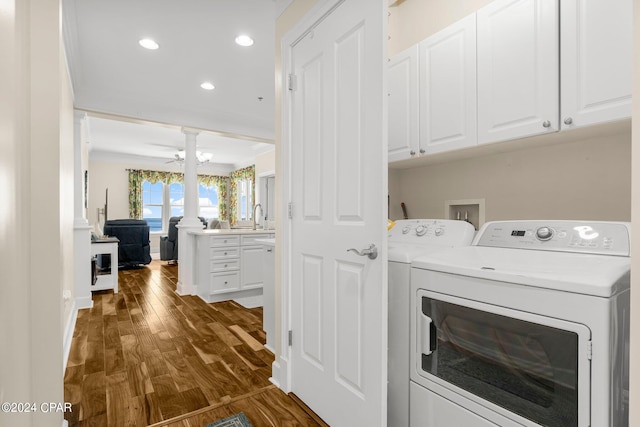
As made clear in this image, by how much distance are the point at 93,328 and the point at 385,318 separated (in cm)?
310

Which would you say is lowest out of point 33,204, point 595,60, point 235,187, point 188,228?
point 188,228

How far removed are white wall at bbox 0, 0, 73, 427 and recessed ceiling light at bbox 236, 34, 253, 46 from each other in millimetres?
1529

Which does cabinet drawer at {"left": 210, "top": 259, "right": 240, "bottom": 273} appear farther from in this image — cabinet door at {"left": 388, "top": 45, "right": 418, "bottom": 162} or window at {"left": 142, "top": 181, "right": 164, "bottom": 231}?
window at {"left": 142, "top": 181, "right": 164, "bottom": 231}

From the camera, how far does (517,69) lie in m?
1.53

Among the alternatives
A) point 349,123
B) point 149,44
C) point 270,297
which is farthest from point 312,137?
point 149,44

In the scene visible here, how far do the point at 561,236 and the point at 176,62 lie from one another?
334cm

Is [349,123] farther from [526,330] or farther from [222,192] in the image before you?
[222,192]

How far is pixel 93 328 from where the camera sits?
315cm

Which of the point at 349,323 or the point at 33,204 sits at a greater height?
the point at 33,204

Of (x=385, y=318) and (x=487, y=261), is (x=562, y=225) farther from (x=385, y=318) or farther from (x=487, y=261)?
(x=385, y=318)

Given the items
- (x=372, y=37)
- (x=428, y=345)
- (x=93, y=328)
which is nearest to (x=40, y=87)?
(x=372, y=37)

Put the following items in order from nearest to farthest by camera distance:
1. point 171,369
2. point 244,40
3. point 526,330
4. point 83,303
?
1. point 526,330
2. point 171,369
3. point 244,40
4. point 83,303

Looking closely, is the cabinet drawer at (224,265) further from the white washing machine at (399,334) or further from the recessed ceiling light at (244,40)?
the white washing machine at (399,334)

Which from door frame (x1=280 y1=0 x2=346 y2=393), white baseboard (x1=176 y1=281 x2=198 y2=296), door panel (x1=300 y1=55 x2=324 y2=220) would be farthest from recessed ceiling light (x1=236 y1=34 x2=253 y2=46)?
white baseboard (x1=176 y1=281 x2=198 y2=296)
